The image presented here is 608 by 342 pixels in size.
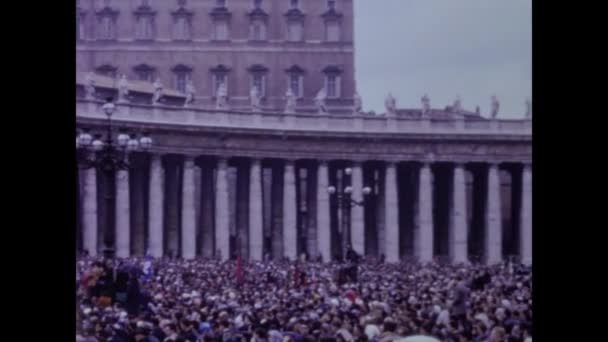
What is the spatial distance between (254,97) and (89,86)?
5319mm

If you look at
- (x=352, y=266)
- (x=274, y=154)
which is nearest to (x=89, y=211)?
(x=274, y=154)

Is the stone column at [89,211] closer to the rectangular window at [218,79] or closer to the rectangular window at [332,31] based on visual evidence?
the rectangular window at [218,79]

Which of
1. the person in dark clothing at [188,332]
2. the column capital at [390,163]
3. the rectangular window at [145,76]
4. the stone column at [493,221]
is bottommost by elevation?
the person in dark clothing at [188,332]

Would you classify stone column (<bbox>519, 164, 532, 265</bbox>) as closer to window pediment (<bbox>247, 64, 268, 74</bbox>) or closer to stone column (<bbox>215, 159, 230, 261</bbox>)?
stone column (<bbox>215, 159, 230, 261</bbox>)

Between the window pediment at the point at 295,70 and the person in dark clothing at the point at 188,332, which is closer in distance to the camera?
the person in dark clothing at the point at 188,332

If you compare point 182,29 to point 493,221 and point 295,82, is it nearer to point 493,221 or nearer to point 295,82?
point 295,82

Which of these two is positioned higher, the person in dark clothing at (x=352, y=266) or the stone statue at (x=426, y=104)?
the stone statue at (x=426, y=104)

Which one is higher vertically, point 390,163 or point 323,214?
point 390,163

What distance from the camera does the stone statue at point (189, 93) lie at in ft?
92.5

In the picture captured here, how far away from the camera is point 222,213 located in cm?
3375

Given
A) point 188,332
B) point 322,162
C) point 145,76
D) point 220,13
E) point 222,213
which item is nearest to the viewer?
point 188,332

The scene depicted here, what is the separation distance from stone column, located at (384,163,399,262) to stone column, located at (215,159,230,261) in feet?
16.2

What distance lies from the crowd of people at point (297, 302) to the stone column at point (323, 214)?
409 cm

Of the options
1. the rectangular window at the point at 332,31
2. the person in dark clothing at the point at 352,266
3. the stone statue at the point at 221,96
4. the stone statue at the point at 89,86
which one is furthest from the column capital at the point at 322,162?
the person in dark clothing at the point at 352,266
